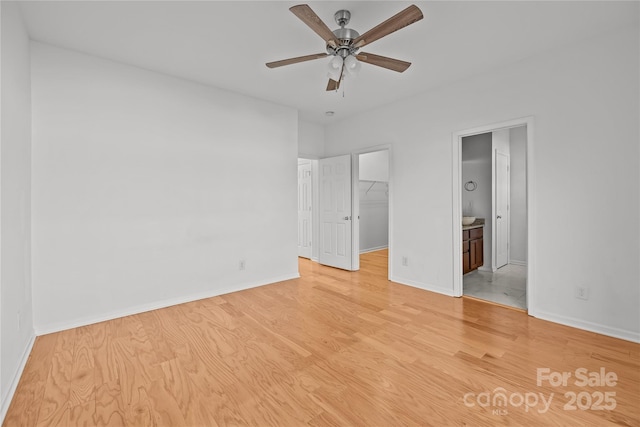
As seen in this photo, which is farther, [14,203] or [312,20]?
[14,203]

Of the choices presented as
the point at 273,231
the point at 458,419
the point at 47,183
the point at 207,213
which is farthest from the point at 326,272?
the point at 47,183

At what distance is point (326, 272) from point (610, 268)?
342 cm

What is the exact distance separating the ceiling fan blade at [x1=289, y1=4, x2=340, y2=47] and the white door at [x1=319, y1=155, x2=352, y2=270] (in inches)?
109

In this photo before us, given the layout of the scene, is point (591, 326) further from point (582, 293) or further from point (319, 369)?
point (319, 369)

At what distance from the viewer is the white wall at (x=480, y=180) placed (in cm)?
501

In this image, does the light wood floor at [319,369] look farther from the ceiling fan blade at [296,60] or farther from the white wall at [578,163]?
the ceiling fan blade at [296,60]

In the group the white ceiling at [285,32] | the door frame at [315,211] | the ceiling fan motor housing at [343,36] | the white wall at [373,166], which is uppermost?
the white ceiling at [285,32]

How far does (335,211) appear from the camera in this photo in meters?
5.11

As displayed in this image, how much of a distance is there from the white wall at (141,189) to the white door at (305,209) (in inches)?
68.7

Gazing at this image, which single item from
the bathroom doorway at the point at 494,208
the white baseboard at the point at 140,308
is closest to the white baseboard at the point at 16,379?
the white baseboard at the point at 140,308

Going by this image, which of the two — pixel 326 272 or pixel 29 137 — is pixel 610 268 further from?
pixel 29 137

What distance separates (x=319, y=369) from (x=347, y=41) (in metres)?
2.46

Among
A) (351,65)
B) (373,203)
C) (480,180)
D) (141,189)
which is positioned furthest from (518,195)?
(141,189)

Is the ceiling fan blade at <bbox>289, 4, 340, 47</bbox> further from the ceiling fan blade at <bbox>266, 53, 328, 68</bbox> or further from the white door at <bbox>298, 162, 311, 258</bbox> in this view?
the white door at <bbox>298, 162, 311, 258</bbox>
